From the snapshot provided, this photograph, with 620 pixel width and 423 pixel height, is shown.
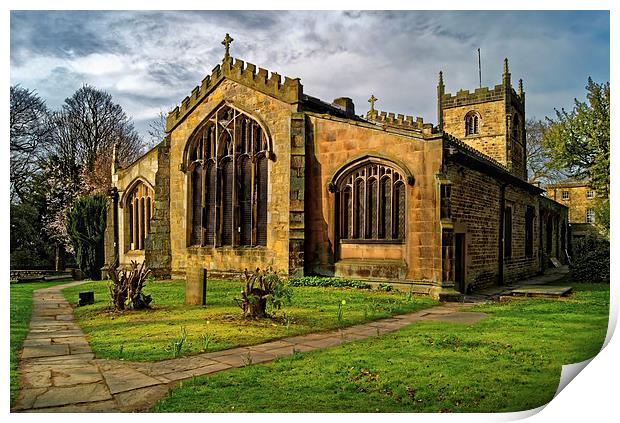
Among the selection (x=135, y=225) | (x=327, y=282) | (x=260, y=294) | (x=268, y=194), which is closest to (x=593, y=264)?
(x=327, y=282)

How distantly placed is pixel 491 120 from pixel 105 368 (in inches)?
1185

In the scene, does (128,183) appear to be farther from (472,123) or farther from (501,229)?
(472,123)

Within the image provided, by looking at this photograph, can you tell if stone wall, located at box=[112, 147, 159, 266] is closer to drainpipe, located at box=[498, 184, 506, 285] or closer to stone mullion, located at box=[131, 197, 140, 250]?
stone mullion, located at box=[131, 197, 140, 250]

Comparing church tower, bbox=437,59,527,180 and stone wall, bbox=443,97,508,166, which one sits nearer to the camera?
church tower, bbox=437,59,527,180

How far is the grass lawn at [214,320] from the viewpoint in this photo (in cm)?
Answer: 757

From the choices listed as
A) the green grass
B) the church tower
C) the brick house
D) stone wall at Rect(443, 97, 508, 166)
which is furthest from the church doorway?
the brick house

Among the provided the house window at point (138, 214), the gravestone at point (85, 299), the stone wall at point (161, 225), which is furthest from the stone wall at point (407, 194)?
the house window at point (138, 214)

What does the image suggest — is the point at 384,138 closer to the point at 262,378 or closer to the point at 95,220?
the point at 262,378

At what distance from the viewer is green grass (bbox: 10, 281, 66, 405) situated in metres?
6.08

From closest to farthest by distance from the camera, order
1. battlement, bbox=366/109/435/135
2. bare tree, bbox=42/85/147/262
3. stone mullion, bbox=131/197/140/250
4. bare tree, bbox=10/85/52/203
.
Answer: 1. bare tree, bbox=10/85/52/203
2. bare tree, bbox=42/85/147/262
3. stone mullion, bbox=131/197/140/250
4. battlement, bbox=366/109/435/135

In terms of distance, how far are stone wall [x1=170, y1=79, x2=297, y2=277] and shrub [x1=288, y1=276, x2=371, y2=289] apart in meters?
0.89

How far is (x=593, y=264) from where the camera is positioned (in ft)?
59.0

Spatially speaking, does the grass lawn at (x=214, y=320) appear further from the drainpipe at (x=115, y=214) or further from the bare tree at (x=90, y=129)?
the drainpipe at (x=115, y=214)

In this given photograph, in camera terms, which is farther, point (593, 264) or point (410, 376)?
point (593, 264)
